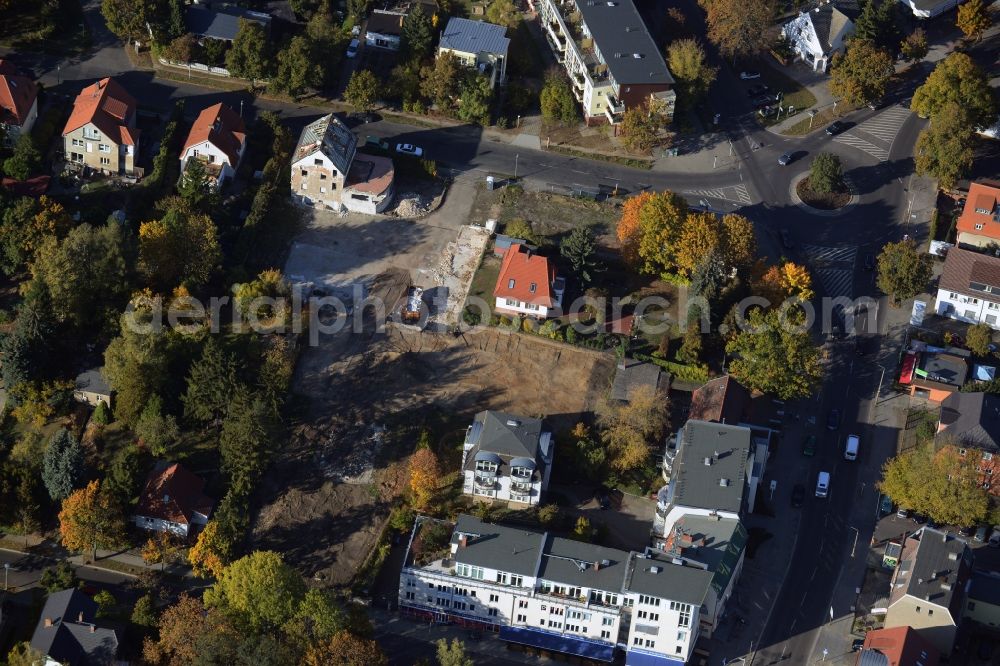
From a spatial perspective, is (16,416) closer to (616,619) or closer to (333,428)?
(333,428)

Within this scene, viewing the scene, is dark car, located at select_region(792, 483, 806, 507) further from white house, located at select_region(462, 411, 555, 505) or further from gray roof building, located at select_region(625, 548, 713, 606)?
white house, located at select_region(462, 411, 555, 505)

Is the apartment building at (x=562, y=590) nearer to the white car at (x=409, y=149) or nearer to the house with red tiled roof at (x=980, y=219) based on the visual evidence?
the house with red tiled roof at (x=980, y=219)

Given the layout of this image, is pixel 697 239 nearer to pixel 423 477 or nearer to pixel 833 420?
pixel 833 420

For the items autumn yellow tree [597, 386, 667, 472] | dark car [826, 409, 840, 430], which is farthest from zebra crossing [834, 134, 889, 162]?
autumn yellow tree [597, 386, 667, 472]

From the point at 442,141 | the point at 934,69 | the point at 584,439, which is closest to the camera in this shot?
the point at 584,439

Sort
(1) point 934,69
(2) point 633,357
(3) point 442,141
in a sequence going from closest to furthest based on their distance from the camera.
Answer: (2) point 633,357 < (3) point 442,141 < (1) point 934,69

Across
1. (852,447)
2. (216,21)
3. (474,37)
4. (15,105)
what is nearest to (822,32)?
(474,37)

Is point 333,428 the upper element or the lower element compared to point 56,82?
lower

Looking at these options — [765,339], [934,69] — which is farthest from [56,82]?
[934,69]
